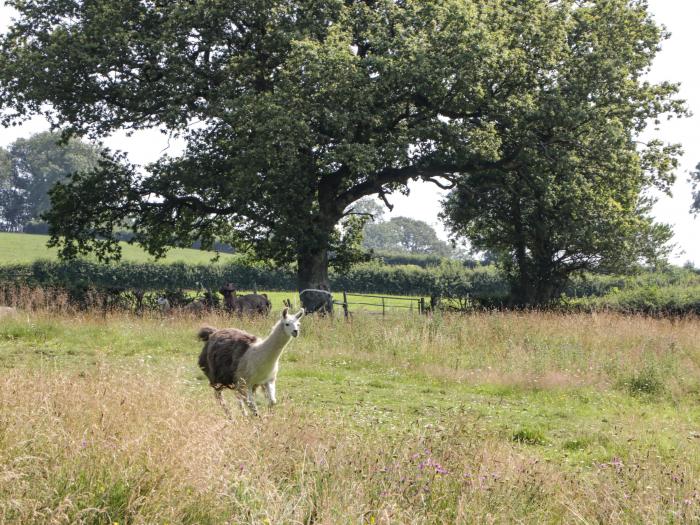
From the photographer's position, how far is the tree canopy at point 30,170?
119 m

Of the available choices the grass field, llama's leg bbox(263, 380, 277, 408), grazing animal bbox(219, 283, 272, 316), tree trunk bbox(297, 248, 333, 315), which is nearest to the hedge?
tree trunk bbox(297, 248, 333, 315)

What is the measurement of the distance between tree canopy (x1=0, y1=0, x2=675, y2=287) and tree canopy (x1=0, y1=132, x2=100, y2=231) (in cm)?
9593

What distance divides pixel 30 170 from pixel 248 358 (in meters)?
128

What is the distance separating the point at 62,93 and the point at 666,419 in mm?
22940

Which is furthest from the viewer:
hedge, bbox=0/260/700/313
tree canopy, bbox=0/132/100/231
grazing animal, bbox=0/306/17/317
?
tree canopy, bbox=0/132/100/231

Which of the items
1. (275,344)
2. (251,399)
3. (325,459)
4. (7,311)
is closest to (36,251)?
(7,311)

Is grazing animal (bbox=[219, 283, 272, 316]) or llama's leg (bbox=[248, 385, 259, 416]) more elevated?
grazing animal (bbox=[219, 283, 272, 316])

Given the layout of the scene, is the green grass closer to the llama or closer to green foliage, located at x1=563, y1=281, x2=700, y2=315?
green foliage, located at x1=563, y1=281, x2=700, y2=315

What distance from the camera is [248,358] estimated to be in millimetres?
10906

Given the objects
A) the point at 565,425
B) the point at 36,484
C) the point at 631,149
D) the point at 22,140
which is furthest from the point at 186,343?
the point at 22,140

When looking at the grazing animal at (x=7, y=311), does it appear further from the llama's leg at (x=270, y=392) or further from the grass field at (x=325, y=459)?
the llama's leg at (x=270, y=392)

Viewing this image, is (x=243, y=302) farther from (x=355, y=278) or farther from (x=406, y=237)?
(x=406, y=237)

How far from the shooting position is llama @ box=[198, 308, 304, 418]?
10.7 m

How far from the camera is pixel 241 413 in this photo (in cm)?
817
